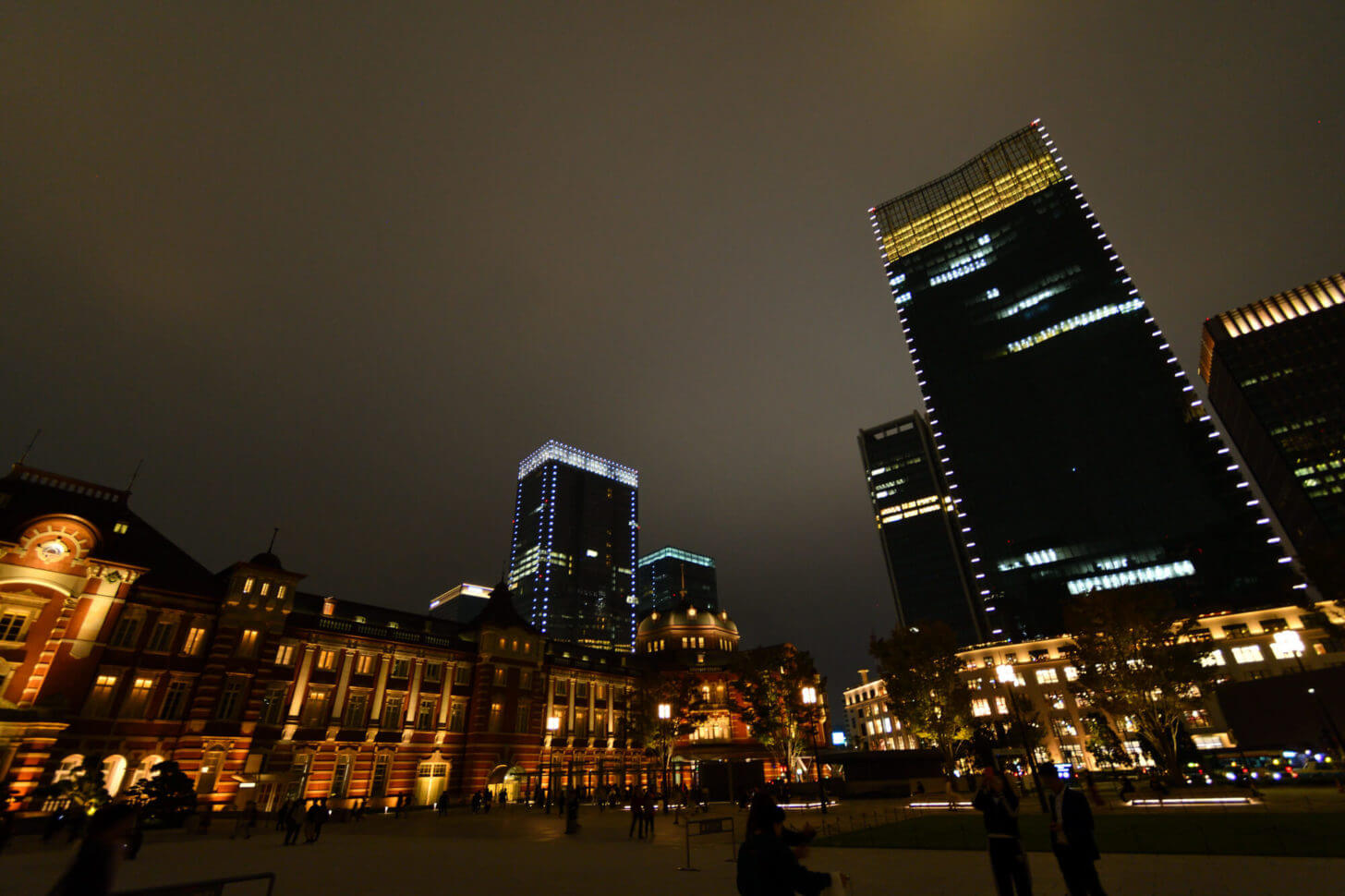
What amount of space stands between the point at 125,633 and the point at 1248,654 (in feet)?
345

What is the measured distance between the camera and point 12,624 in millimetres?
30922

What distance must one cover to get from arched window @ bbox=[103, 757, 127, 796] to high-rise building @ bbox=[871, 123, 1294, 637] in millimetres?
98836

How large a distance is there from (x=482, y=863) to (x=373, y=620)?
3806 centimetres

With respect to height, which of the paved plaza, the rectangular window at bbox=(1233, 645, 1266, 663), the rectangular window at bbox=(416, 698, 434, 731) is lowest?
the paved plaza

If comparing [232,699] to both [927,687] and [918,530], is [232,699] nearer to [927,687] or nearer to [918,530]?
[927,687]

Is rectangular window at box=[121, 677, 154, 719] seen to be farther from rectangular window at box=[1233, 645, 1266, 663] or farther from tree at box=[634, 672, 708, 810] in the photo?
rectangular window at box=[1233, 645, 1266, 663]

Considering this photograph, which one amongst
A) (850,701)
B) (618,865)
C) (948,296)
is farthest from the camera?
(850,701)

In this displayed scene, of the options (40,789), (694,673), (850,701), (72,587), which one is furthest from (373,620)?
(850,701)

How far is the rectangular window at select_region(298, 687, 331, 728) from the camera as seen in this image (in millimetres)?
40000

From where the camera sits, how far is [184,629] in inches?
1432

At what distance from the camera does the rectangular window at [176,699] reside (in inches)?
1355

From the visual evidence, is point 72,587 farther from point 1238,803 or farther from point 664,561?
point 664,561

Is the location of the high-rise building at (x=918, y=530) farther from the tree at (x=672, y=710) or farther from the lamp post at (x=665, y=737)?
the lamp post at (x=665, y=737)

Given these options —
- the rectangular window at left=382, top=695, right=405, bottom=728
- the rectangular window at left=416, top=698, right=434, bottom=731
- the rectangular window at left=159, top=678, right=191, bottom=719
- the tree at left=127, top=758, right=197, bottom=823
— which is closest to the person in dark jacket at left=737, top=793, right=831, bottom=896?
the tree at left=127, top=758, right=197, bottom=823
